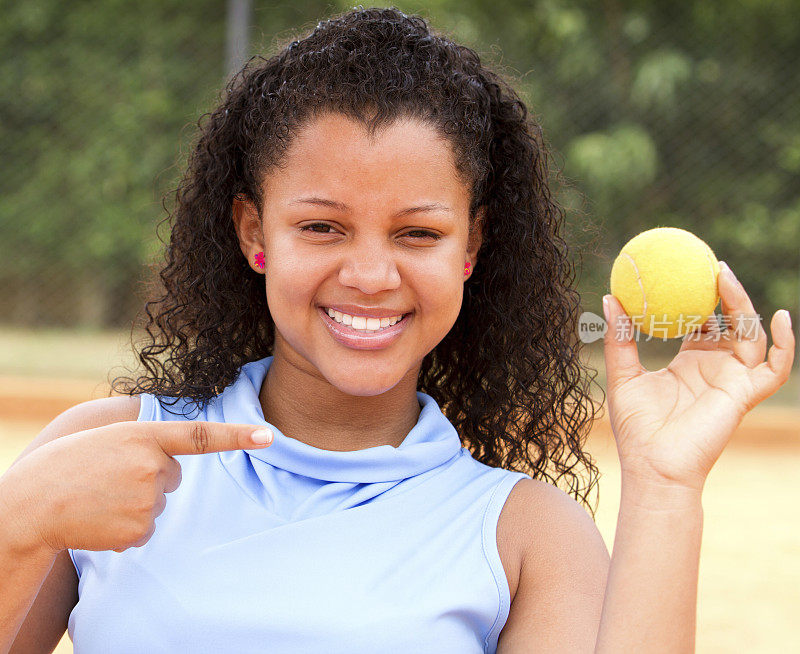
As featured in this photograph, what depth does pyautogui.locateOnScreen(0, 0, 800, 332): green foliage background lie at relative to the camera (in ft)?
24.7

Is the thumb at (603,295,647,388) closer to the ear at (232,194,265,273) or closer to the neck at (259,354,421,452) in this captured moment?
the neck at (259,354,421,452)

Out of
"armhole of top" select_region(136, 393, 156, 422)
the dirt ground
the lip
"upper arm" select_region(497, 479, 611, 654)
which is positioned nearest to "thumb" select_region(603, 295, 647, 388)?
"upper arm" select_region(497, 479, 611, 654)

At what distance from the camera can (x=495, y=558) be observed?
1.47 m

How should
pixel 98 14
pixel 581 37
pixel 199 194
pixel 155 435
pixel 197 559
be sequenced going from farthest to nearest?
pixel 98 14 → pixel 581 37 → pixel 199 194 → pixel 197 559 → pixel 155 435

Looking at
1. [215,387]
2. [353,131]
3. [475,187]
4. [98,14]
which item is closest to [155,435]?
[215,387]

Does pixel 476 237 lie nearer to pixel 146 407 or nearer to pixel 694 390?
pixel 694 390

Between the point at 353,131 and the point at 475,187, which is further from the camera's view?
the point at 475,187

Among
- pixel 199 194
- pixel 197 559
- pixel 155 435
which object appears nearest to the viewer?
pixel 155 435

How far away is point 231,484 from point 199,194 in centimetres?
65

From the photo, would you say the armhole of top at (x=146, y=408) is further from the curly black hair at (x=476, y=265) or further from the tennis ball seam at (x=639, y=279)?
the tennis ball seam at (x=639, y=279)

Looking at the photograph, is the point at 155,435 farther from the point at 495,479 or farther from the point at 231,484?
the point at 495,479

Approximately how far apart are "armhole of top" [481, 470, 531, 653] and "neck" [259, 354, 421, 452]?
9.8 inches

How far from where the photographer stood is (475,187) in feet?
5.50

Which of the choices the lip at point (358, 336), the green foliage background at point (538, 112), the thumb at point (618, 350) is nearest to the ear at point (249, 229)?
the lip at point (358, 336)
